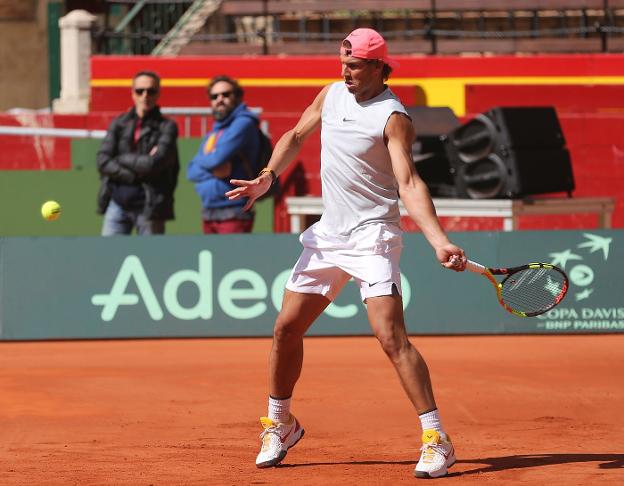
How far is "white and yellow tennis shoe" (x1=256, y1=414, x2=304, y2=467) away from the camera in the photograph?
22.2 ft

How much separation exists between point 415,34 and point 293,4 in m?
2.25

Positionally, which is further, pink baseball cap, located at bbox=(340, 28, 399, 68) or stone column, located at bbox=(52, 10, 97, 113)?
stone column, located at bbox=(52, 10, 97, 113)

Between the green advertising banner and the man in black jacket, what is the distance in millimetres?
429

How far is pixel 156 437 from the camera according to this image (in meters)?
7.74

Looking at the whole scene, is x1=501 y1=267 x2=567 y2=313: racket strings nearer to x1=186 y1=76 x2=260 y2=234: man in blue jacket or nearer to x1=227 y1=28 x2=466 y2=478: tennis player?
x1=227 y1=28 x2=466 y2=478: tennis player

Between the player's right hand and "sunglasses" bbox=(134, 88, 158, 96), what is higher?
"sunglasses" bbox=(134, 88, 158, 96)

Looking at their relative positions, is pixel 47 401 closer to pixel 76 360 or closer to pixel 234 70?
pixel 76 360

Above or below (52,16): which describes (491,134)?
below

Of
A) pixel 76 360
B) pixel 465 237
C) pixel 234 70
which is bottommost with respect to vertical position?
pixel 76 360

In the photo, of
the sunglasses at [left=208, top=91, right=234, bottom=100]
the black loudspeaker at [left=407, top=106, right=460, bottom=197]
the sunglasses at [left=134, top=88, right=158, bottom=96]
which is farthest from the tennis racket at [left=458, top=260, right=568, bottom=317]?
the black loudspeaker at [left=407, top=106, right=460, bottom=197]

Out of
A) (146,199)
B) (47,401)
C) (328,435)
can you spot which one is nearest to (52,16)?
(146,199)

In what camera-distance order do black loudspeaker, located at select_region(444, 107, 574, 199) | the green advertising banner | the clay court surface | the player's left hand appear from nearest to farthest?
the player's left hand → the clay court surface → the green advertising banner → black loudspeaker, located at select_region(444, 107, 574, 199)

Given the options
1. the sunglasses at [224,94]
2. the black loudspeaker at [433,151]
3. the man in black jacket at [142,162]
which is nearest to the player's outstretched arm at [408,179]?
the sunglasses at [224,94]

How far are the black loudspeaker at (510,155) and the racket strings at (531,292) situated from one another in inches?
270
